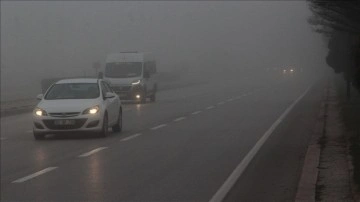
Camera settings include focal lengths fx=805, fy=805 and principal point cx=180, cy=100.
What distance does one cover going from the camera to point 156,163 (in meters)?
14.3

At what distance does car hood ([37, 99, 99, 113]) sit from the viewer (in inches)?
772

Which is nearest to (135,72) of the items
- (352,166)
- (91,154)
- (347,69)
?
(347,69)

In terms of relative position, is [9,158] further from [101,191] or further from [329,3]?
[329,3]

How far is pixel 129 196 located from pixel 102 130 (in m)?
9.39

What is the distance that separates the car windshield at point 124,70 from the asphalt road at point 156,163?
1691cm

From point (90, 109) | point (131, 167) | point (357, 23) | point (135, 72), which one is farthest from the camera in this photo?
point (135, 72)

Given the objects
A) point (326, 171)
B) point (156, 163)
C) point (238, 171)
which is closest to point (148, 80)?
point (156, 163)

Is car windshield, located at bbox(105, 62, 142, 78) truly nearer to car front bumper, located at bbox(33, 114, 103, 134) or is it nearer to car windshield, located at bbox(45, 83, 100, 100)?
car windshield, located at bbox(45, 83, 100, 100)

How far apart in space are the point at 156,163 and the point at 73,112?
5.79 metres

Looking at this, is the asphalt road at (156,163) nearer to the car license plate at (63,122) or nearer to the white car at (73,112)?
the white car at (73,112)

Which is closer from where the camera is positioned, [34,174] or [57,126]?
[34,174]

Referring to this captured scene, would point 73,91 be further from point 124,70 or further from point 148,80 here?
point 148,80

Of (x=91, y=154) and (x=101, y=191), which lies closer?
(x=101, y=191)

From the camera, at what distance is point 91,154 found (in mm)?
15969
